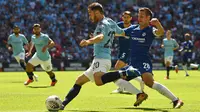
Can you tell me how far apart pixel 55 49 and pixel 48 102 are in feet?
107

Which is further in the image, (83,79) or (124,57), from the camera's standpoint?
(124,57)

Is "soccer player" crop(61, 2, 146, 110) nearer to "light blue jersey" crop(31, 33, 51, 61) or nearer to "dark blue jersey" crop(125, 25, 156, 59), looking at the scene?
"dark blue jersey" crop(125, 25, 156, 59)

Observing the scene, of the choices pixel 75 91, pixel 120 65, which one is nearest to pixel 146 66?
pixel 75 91

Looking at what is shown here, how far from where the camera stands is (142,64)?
12.6 m

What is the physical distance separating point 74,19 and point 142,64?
37.7 metres

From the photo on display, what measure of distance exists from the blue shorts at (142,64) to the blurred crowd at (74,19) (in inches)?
1238

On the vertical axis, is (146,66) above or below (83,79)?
above

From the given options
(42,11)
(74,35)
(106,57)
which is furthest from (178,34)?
(106,57)

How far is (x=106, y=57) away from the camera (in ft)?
40.2

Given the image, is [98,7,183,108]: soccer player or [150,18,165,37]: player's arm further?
[98,7,183,108]: soccer player

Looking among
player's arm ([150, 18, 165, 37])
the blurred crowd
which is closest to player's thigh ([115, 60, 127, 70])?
player's arm ([150, 18, 165, 37])

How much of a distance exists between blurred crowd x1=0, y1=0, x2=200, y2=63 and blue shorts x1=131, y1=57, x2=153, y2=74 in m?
31.5

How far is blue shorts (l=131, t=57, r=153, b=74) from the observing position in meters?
12.5

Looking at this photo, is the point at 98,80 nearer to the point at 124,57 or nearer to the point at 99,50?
the point at 99,50
